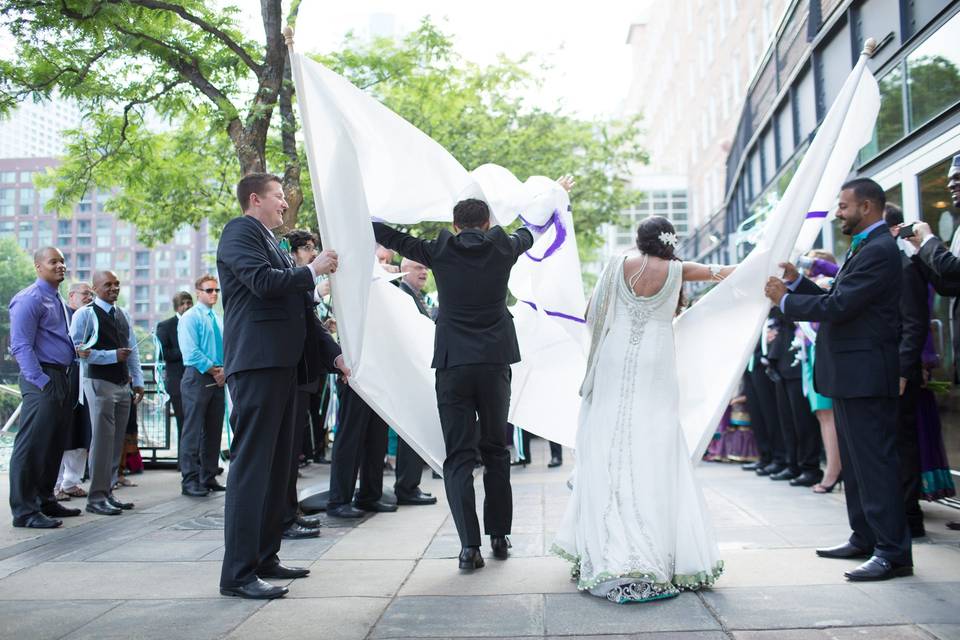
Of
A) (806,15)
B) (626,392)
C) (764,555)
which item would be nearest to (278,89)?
(626,392)

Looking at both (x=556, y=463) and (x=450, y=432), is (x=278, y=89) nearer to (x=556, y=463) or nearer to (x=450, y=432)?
(x=450, y=432)

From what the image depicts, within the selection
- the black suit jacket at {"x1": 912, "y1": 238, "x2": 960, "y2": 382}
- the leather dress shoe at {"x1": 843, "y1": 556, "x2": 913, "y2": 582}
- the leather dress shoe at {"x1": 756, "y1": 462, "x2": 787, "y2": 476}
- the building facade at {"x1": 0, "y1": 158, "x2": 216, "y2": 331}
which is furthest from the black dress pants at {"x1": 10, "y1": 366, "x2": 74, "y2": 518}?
the leather dress shoe at {"x1": 756, "y1": 462, "x2": 787, "y2": 476}

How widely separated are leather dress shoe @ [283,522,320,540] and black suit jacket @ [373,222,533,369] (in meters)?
1.90

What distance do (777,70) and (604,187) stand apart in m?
10.8

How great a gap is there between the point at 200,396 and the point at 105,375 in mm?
1284

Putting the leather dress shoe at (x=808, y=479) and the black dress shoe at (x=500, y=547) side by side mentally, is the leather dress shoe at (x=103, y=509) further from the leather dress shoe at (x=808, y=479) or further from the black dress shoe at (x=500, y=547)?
the leather dress shoe at (x=808, y=479)

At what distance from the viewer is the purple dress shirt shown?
721 cm

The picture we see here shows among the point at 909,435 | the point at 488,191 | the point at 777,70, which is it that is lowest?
the point at 909,435

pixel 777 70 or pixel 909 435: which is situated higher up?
pixel 777 70

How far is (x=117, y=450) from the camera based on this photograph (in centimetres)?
955

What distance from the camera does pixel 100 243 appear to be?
5497 cm

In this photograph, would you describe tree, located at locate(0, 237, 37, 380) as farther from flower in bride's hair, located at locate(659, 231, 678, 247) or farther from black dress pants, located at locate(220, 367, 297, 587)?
flower in bride's hair, located at locate(659, 231, 678, 247)

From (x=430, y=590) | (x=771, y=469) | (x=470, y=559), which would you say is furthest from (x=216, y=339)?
(x=771, y=469)

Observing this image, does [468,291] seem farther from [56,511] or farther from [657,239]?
[56,511]
